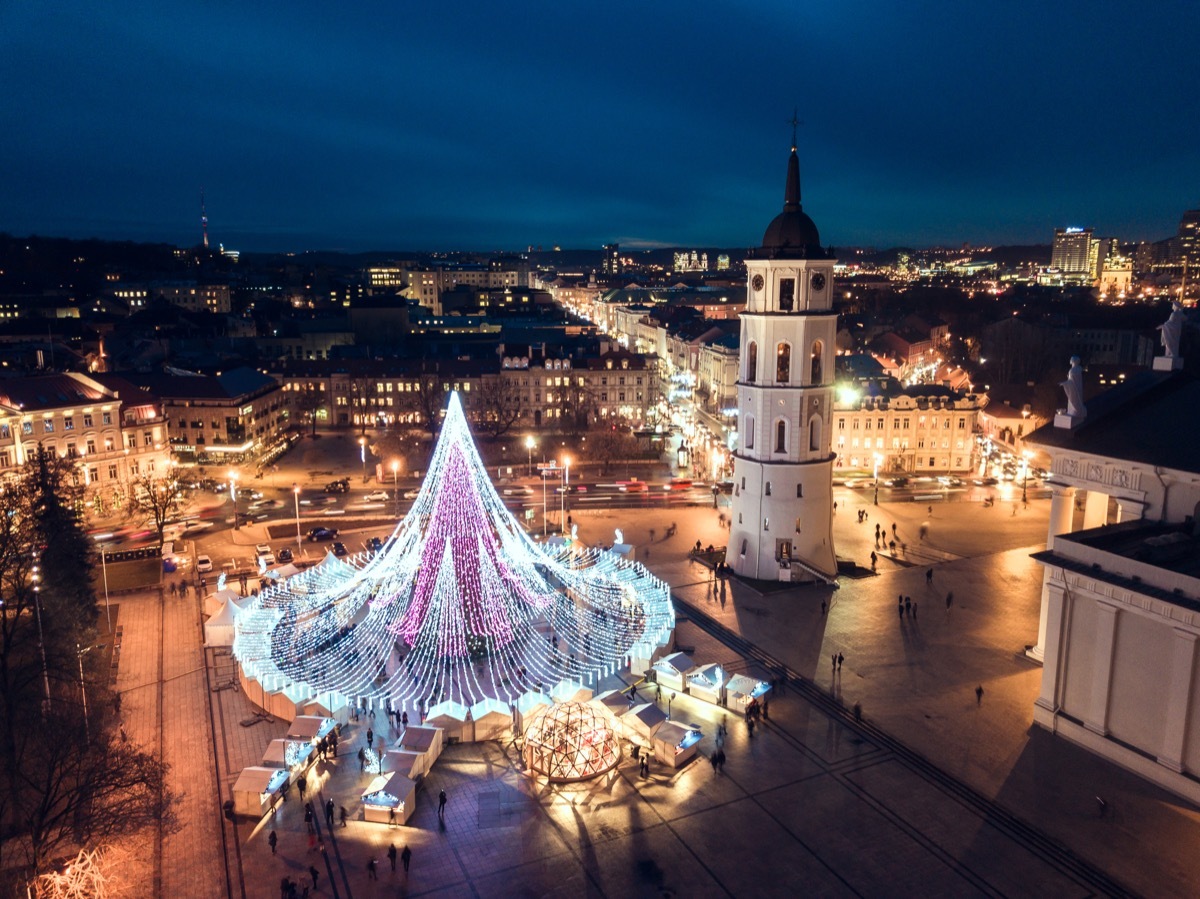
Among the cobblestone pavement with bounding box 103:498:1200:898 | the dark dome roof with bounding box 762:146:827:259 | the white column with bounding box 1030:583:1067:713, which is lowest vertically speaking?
the cobblestone pavement with bounding box 103:498:1200:898

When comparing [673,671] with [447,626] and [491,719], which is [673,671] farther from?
[447,626]

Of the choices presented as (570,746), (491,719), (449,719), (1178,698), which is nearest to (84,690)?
(449,719)

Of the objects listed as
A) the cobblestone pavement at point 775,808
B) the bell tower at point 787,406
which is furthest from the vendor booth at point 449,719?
the bell tower at point 787,406

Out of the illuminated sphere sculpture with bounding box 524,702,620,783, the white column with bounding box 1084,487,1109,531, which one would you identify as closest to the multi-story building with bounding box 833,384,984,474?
the white column with bounding box 1084,487,1109,531

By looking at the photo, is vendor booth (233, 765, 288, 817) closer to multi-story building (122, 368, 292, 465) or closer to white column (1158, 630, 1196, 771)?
white column (1158, 630, 1196, 771)

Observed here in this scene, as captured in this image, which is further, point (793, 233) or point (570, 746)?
point (793, 233)

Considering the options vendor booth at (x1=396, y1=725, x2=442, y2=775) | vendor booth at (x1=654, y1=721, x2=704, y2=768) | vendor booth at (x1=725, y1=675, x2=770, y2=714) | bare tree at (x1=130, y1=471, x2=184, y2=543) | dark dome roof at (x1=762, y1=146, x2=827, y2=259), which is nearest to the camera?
vendor booth at (x1=396, y1=725, x2=442, y2=775)

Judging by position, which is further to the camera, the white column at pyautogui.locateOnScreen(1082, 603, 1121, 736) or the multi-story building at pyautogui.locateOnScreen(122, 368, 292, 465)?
the multi-story building at pyautogui.locateOnScreen(122, 368, 292, 465)
